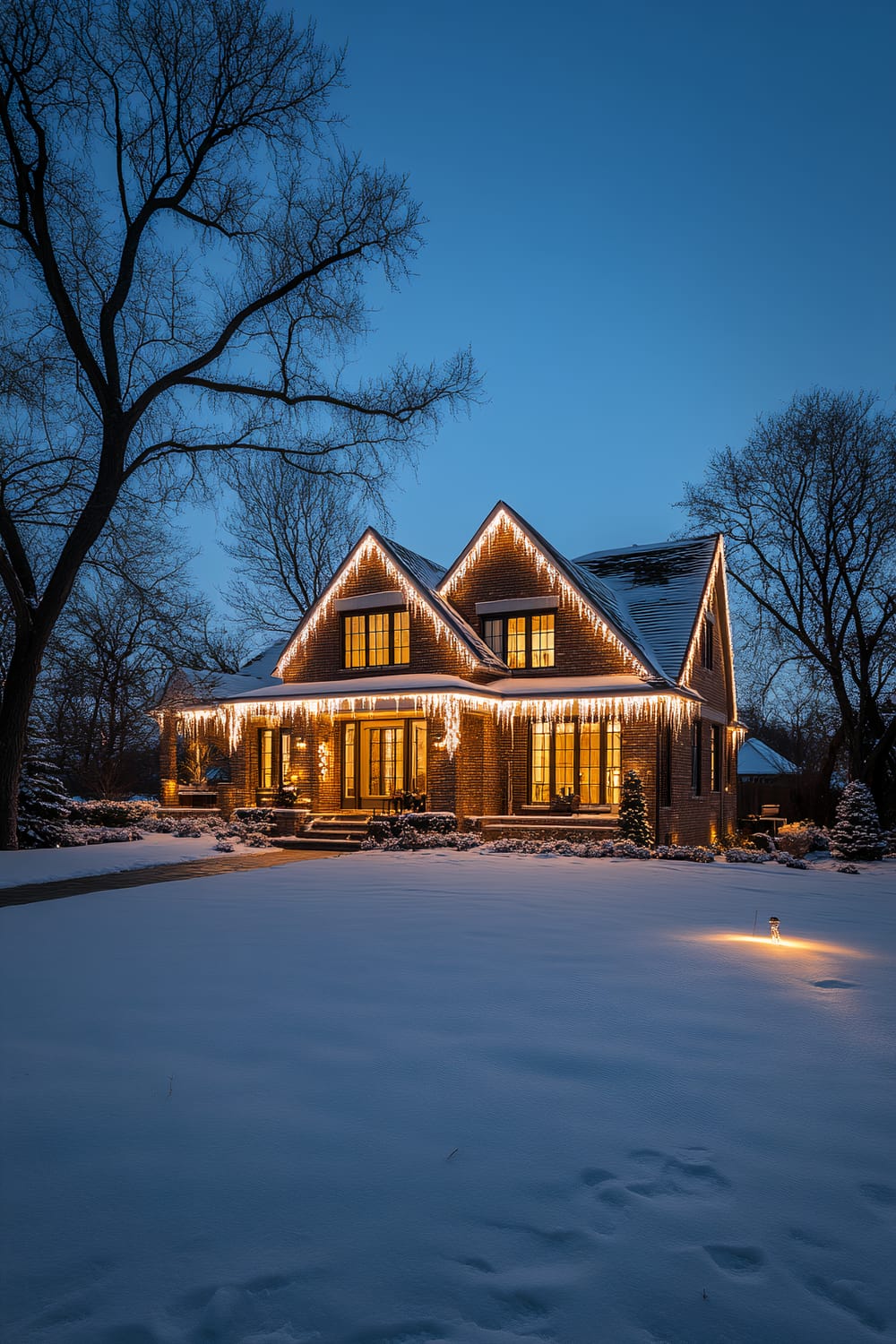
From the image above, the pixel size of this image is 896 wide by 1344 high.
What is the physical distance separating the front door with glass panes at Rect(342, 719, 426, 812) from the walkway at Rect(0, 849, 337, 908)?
3.55m

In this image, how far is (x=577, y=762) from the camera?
65.1 feet

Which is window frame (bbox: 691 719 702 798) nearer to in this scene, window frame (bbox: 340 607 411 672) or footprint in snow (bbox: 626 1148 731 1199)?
window frame (bbox: 340 607 411 672)

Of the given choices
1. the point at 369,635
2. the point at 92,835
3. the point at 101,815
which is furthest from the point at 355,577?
the point at 101,815

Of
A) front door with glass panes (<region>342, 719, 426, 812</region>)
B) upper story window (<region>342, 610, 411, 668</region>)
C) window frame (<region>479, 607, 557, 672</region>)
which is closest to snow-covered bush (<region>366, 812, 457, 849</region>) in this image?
front door with glass panes (<region>342, 719, 426, 812</region>)

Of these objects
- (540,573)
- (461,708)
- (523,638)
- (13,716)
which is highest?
(540,573)

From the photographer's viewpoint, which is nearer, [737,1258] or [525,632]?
[737,1258]

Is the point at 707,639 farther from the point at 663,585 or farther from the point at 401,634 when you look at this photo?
the point at 401,634

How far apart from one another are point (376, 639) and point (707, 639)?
909cm

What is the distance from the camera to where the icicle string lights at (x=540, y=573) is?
19480 mm

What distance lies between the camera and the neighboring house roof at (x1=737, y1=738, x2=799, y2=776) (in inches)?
1404

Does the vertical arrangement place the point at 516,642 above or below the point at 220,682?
above

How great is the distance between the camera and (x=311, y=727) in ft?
70.4

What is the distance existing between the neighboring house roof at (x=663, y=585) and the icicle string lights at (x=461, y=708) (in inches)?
53.8

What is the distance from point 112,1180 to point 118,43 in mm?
18536
